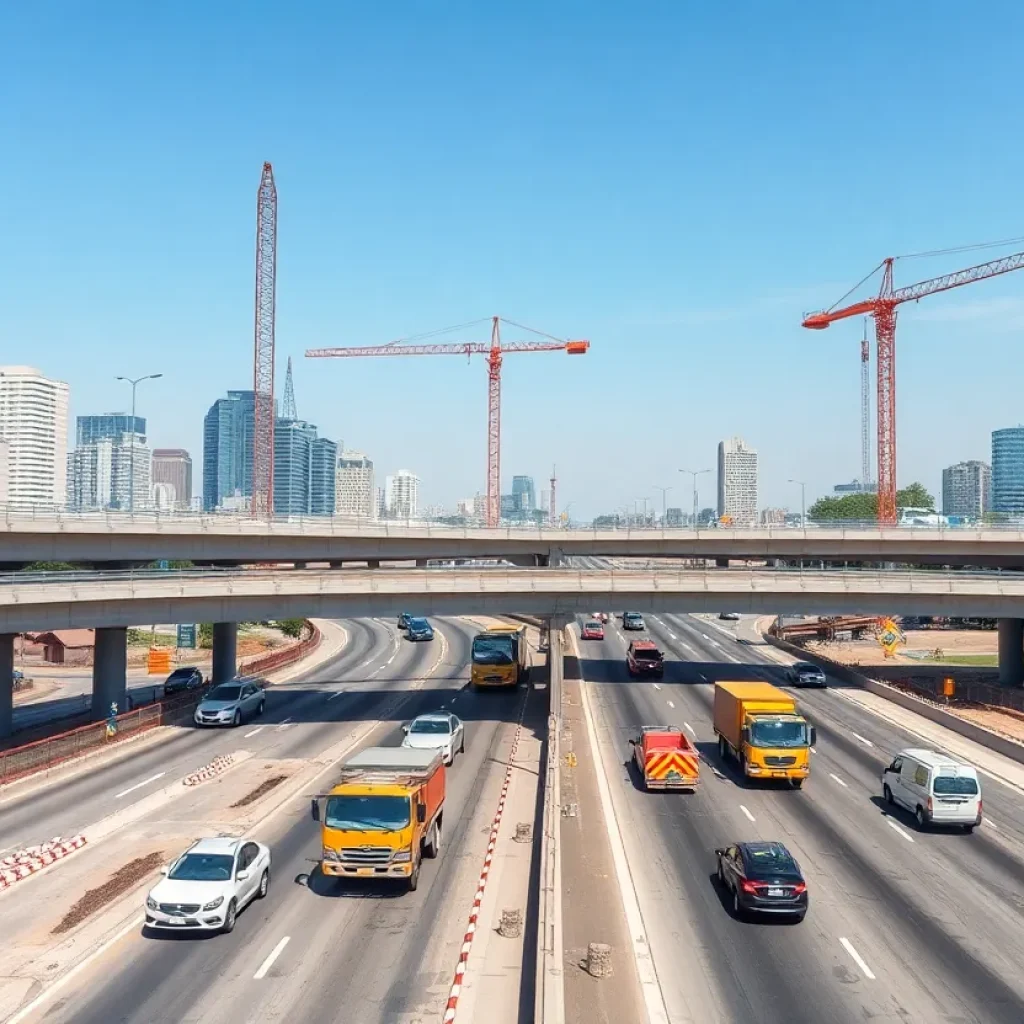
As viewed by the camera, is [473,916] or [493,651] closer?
[473,916]

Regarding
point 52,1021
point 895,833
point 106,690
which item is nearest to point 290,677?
point 106,690

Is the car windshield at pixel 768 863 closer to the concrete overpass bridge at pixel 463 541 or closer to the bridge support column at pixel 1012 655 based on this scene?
the concrete overpass bridge at pixel 463 541

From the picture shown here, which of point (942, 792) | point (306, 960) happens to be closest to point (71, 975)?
point (306, 960)

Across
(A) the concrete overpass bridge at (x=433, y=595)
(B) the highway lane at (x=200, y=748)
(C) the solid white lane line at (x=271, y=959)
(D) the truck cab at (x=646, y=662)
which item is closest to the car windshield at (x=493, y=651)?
(A) the concrete overpass bridge at (x=433, y=595)

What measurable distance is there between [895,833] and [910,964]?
1117 cm

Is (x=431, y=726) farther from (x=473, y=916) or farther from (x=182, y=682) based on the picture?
(x=182, y=682)

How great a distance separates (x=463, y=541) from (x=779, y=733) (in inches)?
1061

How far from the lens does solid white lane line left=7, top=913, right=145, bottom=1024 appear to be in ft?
59.3

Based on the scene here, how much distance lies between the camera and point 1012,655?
66250 mm

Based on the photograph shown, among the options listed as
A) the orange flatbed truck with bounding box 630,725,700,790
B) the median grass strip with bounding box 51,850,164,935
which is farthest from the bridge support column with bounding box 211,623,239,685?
the orange flatbed truck with bounding box 630,725,700,790

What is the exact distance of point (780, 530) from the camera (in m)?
59.6

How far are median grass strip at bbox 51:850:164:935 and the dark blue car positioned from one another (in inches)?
2606

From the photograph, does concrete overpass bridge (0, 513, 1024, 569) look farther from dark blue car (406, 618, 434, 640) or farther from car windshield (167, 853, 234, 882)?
dark blue car (406, 618, 434, 640)

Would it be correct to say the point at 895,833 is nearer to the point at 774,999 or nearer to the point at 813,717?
the point at 774,999
